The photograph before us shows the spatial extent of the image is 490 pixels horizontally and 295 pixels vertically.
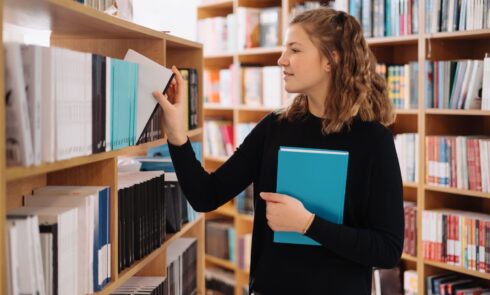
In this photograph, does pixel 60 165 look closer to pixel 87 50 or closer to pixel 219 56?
pixel 87 50

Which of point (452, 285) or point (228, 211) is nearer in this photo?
point (452, 285)

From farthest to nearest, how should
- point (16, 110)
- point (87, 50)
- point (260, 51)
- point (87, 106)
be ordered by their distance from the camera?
point (260, 51), point (87, 50), point (87, 106), point (16, 110)

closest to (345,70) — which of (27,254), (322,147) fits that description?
(322,147)

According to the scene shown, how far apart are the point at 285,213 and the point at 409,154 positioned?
1817 mm

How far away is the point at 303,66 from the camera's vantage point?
1828mm

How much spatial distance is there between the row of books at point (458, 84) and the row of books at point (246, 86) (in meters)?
1.08

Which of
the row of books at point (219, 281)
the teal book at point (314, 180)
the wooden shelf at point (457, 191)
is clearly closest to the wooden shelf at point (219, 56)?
the row of books at point (219, 281)

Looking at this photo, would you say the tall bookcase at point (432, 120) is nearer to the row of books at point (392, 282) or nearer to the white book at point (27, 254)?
the row of books at point (392, 282)

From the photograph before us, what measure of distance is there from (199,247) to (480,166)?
135 cm

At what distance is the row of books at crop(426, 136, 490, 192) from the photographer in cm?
305

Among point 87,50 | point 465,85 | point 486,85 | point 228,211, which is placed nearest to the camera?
point 87,50

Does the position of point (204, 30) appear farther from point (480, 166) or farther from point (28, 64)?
point (28, 64)

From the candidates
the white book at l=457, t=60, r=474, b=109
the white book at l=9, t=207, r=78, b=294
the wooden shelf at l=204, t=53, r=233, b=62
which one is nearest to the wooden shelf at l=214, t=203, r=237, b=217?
the wooden shelf at l=204, t=53, r=233, b=62

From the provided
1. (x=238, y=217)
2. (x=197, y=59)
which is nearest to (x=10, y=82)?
(x=197, y=59)
